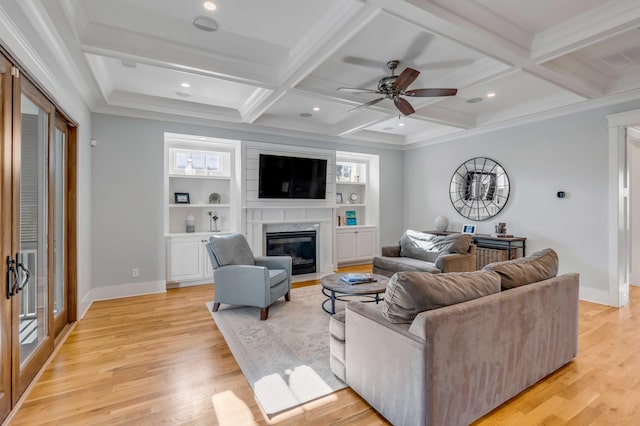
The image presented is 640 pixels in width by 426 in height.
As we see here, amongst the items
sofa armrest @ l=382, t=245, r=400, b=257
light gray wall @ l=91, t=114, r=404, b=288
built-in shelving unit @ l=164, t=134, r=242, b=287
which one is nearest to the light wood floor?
light gray wall @ l=91, t=114, r=404, b=288

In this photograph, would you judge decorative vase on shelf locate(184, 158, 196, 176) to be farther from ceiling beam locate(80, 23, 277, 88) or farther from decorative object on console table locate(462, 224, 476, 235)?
decorative object on console table locate(462, 224, 476, 235)

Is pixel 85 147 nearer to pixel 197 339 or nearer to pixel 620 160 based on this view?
pixel 197 339

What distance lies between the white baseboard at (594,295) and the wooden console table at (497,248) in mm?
893

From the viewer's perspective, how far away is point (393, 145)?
7090mm

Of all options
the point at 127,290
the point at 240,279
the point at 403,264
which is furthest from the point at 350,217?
the point at 127,290

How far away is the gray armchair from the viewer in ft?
11.7

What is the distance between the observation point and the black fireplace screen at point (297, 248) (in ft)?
18.9

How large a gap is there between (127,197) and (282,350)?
11.0ft

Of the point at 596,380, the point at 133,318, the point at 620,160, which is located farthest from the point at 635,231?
the point at 133,318

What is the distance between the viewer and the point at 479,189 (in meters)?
5.68

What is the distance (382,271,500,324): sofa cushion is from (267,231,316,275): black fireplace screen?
4012mm

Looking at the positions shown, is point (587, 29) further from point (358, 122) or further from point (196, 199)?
point (196, 199)

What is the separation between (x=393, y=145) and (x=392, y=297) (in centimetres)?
573

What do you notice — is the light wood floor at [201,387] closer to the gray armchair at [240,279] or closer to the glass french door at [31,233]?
the glass french door at [31,233]
